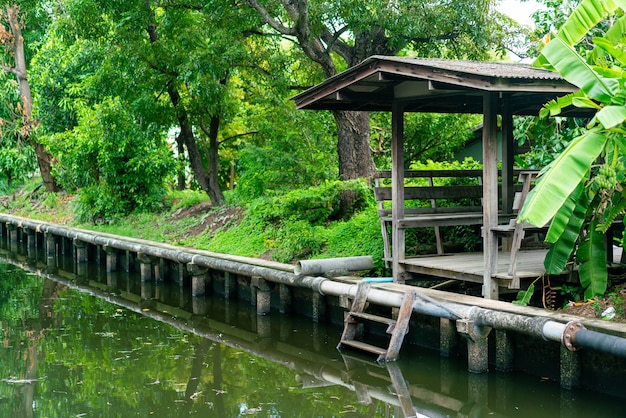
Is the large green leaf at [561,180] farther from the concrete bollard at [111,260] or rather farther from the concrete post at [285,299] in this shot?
the concrete bollard at [111,260]

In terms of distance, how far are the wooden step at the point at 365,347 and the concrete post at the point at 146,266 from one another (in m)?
7.52

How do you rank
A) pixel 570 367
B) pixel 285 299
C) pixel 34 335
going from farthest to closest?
pixel 285 299
pixel 34 335
pixel 570 367

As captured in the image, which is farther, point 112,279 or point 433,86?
point 112,279

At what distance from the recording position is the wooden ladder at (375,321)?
9477mm

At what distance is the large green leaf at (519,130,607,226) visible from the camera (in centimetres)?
709

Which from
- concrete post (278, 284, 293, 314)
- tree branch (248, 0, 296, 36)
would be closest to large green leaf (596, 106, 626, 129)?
concrete post (278, 284, 293, 314)

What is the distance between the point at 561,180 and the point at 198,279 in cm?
906

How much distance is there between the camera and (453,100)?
11578 mm

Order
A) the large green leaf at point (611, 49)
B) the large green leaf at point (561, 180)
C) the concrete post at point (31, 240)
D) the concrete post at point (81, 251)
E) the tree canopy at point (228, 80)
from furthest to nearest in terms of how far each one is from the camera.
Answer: the concrete post at point (31, 240), the concrete post at point (81, 251), the tree canopy at point (228, 80), the large green leaf at point (611, 49), the large green leaf at point (561, 180)

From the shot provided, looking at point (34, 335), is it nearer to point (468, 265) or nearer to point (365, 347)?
point (365, 347)

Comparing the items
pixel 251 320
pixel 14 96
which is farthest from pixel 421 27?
pixel 14 96

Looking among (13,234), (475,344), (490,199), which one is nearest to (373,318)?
(475,344)

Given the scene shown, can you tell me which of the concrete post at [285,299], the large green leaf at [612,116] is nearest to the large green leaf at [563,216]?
the large green leaf at [612,116]

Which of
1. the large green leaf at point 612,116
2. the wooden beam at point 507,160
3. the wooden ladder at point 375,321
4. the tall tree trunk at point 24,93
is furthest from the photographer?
the tall tree trunk at point 24,93
